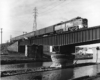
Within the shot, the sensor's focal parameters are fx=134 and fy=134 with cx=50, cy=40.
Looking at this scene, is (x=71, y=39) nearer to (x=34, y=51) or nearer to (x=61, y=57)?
(x=61, y=57)

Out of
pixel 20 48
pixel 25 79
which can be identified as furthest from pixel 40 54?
pixel 25 79

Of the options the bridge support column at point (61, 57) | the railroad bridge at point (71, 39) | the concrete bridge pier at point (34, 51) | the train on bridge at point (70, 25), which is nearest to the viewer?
the railroad bridge at point (71, 39)

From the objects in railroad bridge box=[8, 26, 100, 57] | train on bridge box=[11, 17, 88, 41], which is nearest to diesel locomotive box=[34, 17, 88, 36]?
train on bridge box=[11, 17, 88, 41]

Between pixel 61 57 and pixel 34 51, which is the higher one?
pixel 34 51

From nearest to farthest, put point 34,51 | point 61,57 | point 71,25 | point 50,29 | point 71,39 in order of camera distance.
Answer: point 71,39
point 71,25
point 61,57
point 50,29
point 34,51

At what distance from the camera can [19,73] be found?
31453mm

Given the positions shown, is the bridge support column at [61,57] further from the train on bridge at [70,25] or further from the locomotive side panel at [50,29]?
the locomotive side panel at [50,29]

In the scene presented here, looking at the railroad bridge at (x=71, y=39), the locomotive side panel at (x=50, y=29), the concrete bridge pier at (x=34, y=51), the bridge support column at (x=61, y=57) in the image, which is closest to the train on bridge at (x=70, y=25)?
the locomotive side panel at (x=50, y=29)

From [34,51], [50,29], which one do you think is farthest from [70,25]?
[34,51]

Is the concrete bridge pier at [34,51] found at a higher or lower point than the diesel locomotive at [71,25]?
lower

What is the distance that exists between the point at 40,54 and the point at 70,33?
134 ft

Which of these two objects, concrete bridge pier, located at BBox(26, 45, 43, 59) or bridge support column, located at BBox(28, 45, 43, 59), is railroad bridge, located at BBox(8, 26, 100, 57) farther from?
bridge support column, located at BBox(28, 45, 43, 59)

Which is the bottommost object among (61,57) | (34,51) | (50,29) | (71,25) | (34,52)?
(61,57)

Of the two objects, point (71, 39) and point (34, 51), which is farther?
point (34, 51)
